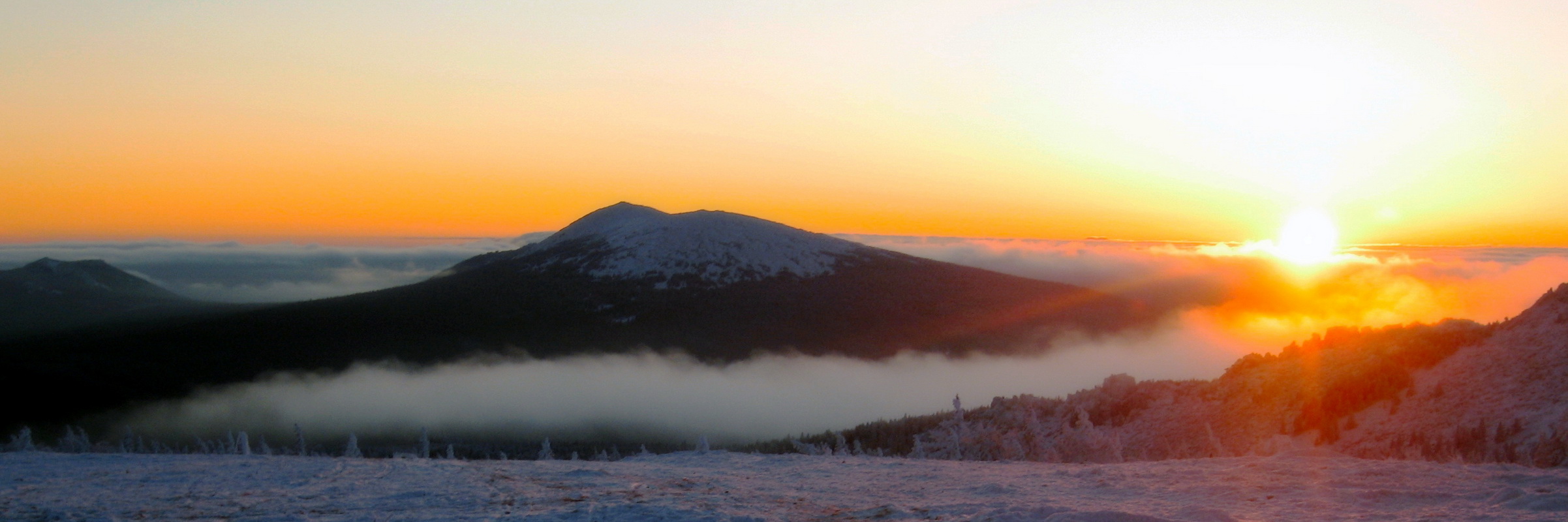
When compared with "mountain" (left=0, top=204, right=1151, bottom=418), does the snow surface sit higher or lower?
higher

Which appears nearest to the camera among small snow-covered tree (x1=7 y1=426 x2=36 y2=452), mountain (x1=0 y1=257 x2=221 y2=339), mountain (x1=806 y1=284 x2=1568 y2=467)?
small snow-covered tree (x1=7 y1=426 x2=36 y2=452)

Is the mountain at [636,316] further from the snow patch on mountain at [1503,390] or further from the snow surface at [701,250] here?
the snow patch on mountain at [1503,390]

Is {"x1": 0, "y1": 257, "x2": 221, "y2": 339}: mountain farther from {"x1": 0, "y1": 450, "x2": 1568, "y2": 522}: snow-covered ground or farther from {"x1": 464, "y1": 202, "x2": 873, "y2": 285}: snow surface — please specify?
{"x1": 0, "y1": 450, "x2": 1568, "y2": 522}: snow-covered ground

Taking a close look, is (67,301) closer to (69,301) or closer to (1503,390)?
(69,301)

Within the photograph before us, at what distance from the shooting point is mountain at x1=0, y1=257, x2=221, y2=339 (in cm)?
10644

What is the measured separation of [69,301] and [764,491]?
184 m

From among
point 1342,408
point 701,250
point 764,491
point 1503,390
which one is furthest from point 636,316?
point 764,491

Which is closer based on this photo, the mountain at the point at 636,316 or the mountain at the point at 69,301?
the mountain at the point at 636,316

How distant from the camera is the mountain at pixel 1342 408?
1059 cm

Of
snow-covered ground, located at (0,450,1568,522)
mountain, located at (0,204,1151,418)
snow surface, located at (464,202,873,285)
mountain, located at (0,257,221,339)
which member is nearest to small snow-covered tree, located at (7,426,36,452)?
snow-covered ground, located at (0,450,1568,522)

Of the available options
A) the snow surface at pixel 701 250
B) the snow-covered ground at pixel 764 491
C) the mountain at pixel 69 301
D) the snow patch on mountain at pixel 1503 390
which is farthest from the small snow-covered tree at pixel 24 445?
the mountain at pixel 69 301

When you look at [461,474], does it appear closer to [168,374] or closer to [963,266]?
[168,374]

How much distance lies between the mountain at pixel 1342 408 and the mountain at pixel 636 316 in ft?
238

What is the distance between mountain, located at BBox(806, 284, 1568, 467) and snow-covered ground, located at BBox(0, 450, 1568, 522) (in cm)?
230
